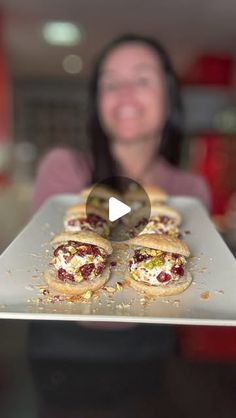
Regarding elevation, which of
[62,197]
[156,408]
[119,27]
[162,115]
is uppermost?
[119,27]

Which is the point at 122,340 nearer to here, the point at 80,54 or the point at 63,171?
the point at 63,171

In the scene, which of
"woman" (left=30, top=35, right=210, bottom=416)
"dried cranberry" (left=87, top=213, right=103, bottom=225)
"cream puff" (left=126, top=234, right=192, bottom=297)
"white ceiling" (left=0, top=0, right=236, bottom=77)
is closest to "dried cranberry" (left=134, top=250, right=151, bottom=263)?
"cream puff" (left=126, top=234, right=192, bottom=297)

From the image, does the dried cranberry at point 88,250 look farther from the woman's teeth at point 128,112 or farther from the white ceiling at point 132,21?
the white ceiling at point 132,21

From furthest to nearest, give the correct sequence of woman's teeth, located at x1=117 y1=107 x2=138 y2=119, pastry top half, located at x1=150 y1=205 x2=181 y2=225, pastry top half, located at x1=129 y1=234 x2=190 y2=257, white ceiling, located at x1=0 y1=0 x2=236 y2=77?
white ceiling, located at x1=0 y1=0 x2=236 y2=77 → woman's teeth, located at x1=117 y1=107 x2=138 y2=119 → pastry top half, located at x1=150 y1=205 x2=181 y2=225 → pastry top half, located at x1=129 y1=234 x2=190 y2=257

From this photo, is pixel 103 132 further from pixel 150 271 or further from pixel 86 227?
pixel 150 271

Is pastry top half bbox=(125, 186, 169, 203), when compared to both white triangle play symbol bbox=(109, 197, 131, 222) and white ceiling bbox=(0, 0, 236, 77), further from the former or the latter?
white ceiling bbox=(0, 0, 236, 77)

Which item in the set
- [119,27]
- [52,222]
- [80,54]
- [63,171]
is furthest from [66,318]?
[80,54]
